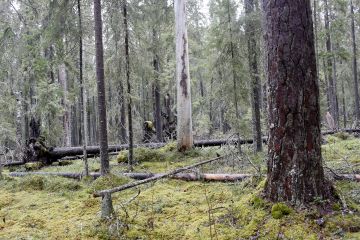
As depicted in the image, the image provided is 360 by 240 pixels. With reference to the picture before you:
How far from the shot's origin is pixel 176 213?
17.8 ft

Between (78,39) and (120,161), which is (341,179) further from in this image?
(120,161)

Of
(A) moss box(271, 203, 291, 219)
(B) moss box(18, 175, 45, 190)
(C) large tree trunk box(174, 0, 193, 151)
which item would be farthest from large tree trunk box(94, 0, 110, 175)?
(C) large tree trunk box(174, 0, 193, 151)

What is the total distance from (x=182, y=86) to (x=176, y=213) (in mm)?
7989

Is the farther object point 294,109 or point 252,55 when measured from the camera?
point 252,55

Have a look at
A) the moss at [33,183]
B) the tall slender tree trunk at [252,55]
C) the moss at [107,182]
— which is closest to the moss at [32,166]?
the moss at [33,183]

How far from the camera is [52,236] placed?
194 inches

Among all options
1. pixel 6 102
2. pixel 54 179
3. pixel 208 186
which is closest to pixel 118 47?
pixel 54 179

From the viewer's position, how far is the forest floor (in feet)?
13.0

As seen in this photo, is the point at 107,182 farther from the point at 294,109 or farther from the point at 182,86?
the point at 182,86

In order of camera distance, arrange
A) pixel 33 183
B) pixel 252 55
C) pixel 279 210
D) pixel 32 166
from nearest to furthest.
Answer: pixel 279 210 → pixel 33 183 → pixel 252 55 → pixel 32 166

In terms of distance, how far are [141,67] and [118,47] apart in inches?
36.1

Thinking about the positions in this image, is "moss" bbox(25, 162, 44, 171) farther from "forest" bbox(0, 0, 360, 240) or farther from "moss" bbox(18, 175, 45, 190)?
"moss" bbox(18, 175, 45, 190)

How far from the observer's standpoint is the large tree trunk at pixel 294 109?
13.8ft

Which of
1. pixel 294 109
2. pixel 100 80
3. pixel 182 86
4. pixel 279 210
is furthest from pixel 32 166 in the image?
pixel 294 109
